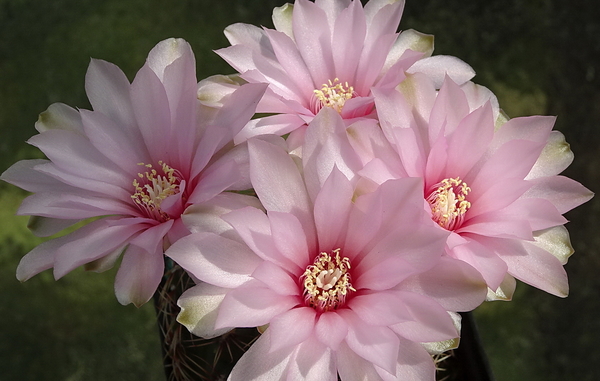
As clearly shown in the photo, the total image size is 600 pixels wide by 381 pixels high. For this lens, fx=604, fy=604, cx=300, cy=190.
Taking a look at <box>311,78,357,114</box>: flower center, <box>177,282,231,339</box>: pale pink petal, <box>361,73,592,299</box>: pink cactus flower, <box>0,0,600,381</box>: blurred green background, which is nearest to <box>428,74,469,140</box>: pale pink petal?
<box>361,73,592,299</box>: pink cactus flower

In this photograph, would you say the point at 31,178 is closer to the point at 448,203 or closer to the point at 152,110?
the point at 152,110

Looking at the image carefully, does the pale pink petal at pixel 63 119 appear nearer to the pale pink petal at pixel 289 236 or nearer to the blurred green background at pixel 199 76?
the pale pink petal at pixel 289 236

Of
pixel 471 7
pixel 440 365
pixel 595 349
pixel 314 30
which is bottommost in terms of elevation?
pixel 595 349

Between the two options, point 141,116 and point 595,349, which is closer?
point 141,116

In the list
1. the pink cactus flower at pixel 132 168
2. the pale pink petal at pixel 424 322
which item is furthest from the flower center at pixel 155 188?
the pale pink petal at pixel 424 322

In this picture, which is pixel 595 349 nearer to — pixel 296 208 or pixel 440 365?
pixel 440 365

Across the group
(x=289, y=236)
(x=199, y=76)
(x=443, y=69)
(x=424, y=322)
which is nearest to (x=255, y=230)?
(x=289, y=236)

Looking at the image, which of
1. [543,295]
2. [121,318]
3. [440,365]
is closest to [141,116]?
[440,365]
